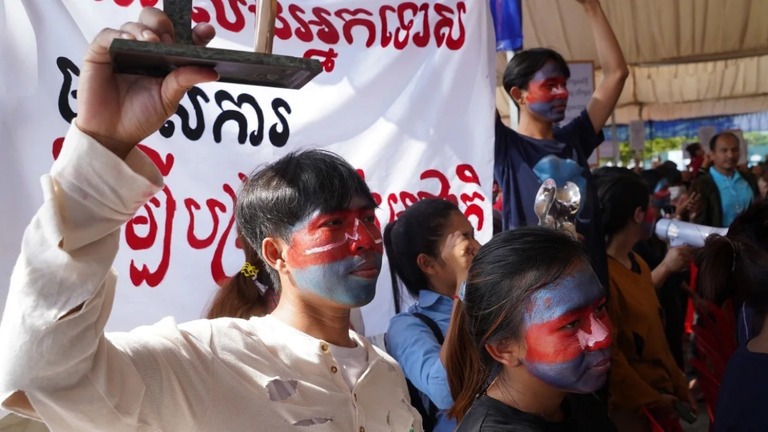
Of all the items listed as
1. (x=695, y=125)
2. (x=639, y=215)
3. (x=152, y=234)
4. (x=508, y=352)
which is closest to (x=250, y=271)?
(x=152, y=234)

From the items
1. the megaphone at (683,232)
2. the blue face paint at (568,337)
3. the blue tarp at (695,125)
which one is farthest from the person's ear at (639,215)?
the blue tarp at (695,125)

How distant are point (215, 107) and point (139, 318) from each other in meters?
0.75

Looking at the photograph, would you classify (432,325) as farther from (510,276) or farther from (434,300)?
(510,276)

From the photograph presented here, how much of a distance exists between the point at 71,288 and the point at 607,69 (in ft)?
9.98

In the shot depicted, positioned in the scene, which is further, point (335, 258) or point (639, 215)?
point (639, 215)

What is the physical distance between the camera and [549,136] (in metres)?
3.55

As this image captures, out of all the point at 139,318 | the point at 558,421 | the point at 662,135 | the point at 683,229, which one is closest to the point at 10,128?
the point at 139,318

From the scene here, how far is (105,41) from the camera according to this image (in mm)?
1178

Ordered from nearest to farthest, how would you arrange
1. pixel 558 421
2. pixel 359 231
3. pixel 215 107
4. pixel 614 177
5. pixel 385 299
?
pixel 359 231
pixel 558 421
pixel 215 107
pixel 385 299
pixel 614 177

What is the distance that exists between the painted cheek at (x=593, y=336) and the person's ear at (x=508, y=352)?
12 centimetres

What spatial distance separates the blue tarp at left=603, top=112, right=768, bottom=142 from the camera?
2330cm

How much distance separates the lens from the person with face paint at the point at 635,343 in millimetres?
3326

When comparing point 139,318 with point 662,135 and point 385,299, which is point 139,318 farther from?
point 662,135

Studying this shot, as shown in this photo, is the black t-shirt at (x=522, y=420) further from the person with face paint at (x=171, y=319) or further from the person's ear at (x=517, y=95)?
the person's ear at (x=517, y=95)
